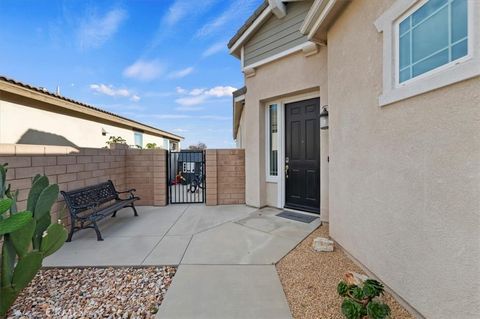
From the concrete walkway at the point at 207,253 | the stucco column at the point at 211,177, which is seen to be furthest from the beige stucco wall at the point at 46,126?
the stucco column at the point at 211,177

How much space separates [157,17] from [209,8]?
1.97 metres

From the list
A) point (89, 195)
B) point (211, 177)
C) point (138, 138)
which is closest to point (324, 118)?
point (211, 177)

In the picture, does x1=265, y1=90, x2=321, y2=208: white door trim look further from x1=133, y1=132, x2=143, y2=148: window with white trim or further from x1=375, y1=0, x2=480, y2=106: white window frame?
x1=133, y1=132, x2=143, y2=148: window with white trim

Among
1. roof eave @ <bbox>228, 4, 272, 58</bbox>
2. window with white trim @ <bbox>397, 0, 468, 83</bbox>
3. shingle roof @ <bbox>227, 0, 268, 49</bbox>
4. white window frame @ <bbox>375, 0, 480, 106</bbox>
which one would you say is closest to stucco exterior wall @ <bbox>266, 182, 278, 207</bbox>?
white window frame @ <bbox>375, 0, 480, 106</bbox>

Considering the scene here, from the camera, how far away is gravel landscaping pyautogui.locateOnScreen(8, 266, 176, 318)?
229 cm

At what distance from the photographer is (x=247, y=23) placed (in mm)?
5926

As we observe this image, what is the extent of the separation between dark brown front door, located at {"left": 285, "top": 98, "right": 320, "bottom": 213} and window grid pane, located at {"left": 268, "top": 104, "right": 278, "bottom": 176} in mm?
350

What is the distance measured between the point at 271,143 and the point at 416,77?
4.18 meters

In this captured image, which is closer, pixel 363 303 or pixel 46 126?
pixel 363 303

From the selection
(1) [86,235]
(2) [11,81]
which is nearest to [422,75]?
(1) [86,235]

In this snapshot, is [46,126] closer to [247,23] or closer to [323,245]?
[247,23]

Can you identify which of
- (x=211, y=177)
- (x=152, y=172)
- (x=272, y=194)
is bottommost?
(x=272, y=194)

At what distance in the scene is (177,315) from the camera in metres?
2.18

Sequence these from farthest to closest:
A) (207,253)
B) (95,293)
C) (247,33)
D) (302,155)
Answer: (247,33)
(302,155)
(207,253)
(95,293)
